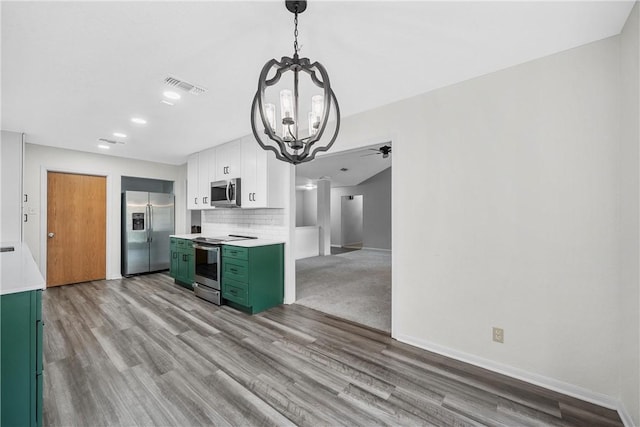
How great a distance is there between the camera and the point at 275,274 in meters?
3.83

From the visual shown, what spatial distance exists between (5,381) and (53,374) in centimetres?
113

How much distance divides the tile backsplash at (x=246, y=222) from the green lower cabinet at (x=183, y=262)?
71 cm

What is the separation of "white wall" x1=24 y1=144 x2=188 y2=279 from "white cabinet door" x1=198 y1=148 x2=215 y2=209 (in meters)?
1.66

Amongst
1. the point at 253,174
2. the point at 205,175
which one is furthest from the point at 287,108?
the point at 205,175

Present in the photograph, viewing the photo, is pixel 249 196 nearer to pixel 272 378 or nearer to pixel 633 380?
pixel 272 378

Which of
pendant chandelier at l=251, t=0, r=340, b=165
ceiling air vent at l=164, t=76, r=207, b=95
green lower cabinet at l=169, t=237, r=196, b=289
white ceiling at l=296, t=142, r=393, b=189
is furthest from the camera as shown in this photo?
white ceiling at l=296, t=142, r=393, b=189

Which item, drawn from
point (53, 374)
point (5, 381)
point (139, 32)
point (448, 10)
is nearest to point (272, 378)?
point (5, 381)

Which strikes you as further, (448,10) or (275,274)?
(275,274)

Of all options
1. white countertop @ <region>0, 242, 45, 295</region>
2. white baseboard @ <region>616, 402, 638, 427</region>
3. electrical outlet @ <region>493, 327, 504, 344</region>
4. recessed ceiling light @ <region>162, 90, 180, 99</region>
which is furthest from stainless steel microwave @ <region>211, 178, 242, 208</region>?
white baseboard @ <region>616, 402, 638, 427</region>

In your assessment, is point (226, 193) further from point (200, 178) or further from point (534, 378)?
point (534, 378)

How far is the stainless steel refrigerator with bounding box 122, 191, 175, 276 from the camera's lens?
213 inches

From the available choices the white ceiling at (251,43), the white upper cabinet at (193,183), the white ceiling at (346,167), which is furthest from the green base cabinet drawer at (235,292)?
the white ceiling at (346,167)

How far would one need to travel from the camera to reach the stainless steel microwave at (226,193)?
4.23m

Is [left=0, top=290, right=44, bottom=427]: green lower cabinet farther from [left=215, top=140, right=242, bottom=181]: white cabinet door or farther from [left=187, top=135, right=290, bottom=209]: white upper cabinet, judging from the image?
[left=215, top=140, right=242, bottom=181]: white cabinet door
